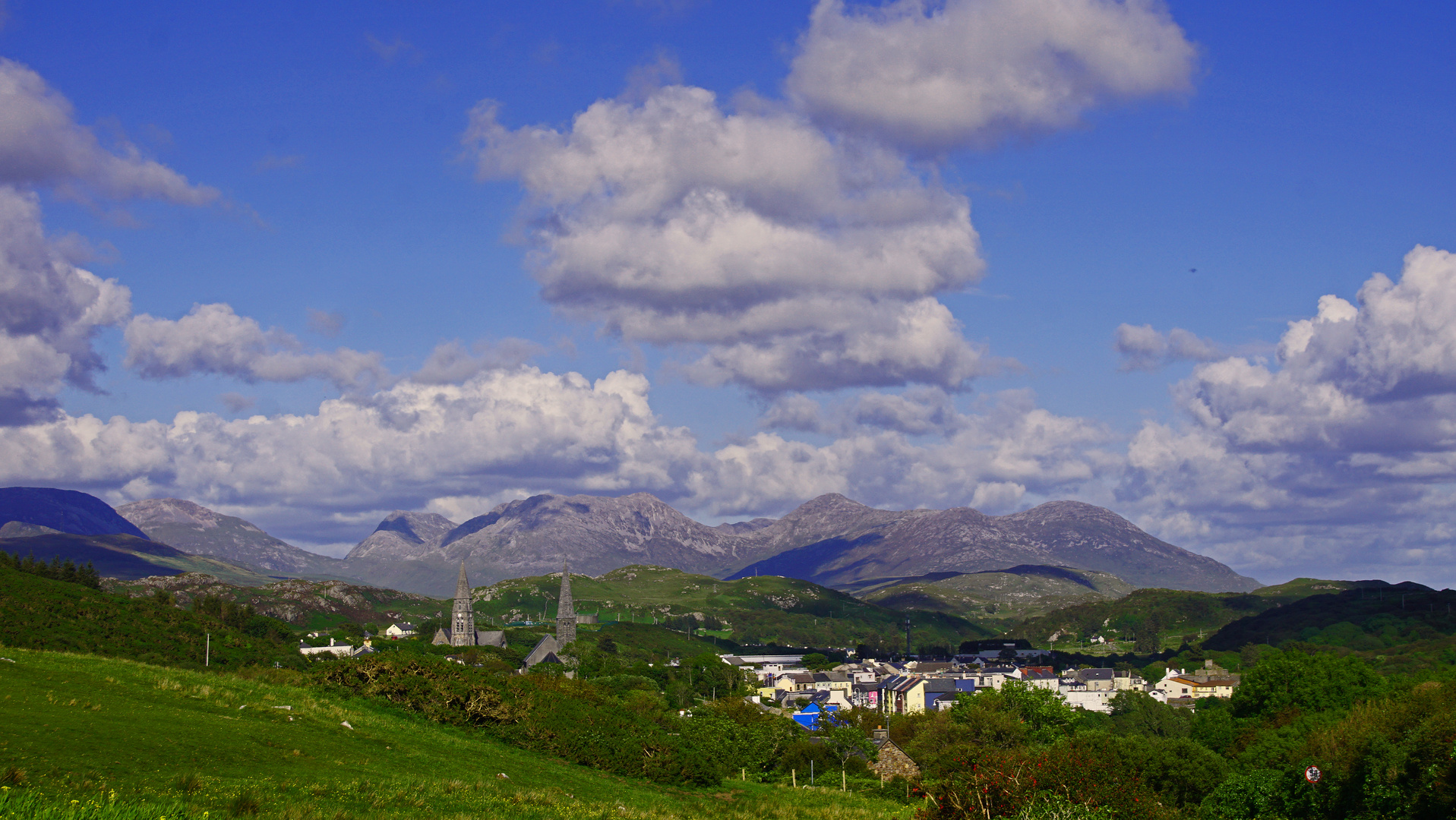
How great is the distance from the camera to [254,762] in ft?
98.8

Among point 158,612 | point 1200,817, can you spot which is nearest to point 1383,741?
point 1200,817

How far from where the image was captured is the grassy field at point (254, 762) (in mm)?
23078

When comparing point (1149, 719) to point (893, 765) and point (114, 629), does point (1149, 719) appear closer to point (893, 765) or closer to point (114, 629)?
point (893, 765)

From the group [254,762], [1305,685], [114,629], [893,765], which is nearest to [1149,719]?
[1305,685]

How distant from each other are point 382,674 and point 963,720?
7637 centimetres

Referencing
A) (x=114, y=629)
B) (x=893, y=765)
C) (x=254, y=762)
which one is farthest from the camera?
(x=114, y=629)

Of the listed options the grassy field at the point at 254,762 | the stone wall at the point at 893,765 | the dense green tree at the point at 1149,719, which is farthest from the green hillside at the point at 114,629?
the dense green tree at the point at 1149,719

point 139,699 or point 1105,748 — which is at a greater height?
point 139,699

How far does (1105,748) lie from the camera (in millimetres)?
62688

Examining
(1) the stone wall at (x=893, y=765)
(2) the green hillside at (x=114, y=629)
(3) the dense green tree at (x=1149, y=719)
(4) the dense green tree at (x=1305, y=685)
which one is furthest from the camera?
(3) the dense green tree at (x=1149, y=719)

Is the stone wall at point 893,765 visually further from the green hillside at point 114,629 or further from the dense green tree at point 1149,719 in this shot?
the green hillside at point 114,629

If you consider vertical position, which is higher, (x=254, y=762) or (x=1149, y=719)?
(x=254, y=762)

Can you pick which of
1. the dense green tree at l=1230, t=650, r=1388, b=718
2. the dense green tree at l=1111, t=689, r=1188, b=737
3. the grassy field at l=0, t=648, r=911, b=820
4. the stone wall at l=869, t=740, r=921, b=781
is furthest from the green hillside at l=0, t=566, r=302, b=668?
the dense green tree at l=1111, t=689, r=1188, b=737

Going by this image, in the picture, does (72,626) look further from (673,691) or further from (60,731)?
(60,731)
